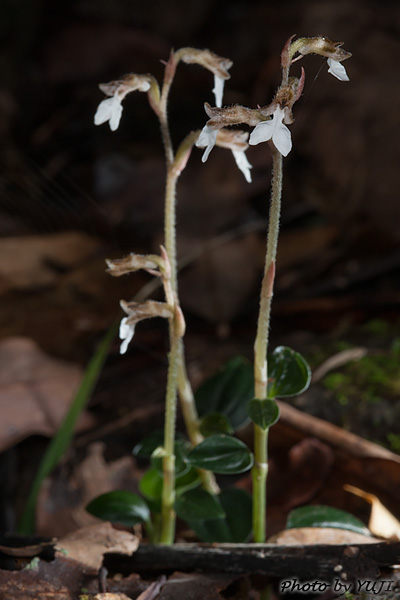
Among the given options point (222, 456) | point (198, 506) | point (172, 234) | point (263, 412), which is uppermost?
point (172, 234)

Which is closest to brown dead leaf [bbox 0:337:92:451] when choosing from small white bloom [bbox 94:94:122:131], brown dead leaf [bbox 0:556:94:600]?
brown dead leaf [bbox 0:556:94:600]

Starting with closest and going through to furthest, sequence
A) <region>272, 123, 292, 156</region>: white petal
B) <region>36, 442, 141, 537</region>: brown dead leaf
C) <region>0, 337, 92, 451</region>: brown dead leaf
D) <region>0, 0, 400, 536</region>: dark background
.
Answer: <region>272, 123, 292, 156</region>: white petal
<region>36, 442, 141, 537</region>: brown dead leaf
<region>0, 337, 92, 451</region>: brown dead leaf
<region>0, 0, 400, 536</region>: dark background

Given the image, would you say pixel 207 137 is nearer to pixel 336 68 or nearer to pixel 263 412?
pixel 336 68

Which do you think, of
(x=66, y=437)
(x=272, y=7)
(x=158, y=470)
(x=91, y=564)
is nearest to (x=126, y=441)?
(x=66, y=437)

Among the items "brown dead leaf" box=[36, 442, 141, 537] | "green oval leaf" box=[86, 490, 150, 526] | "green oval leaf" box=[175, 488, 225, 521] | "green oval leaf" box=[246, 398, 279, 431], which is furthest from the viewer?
"brown dead leaf" box=[36, 442, 141, 537]

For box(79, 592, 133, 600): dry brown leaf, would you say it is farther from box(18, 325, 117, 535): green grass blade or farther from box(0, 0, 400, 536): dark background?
box(0, 0, 400, 536): dark background

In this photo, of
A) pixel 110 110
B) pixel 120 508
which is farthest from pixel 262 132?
pixel 120 508

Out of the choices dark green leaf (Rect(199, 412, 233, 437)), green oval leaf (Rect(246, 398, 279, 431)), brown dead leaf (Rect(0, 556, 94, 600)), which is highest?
green oval leaf (Rect(246, 398, 279, 431))

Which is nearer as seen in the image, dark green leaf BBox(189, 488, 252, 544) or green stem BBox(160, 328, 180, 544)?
green stem BBox(160, 328, 180, 544)

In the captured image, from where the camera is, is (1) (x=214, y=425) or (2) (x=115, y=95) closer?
(2) (x=115, y=95)
